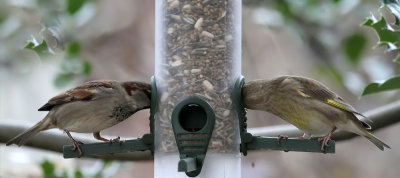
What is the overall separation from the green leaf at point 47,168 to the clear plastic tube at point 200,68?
1437 millimetres

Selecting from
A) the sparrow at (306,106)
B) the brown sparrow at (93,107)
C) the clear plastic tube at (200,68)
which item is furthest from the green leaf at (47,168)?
the sparrow at (306,106)

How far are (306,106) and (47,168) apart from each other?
88.0 inches

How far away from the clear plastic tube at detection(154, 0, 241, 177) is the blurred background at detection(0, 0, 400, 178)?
1.68m

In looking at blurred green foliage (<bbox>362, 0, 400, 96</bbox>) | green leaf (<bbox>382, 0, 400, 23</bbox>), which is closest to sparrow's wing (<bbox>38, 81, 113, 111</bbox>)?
blurred green foliage (<bbox>362, 0, 400, 96</bbox>)

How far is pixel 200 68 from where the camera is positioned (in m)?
5.39

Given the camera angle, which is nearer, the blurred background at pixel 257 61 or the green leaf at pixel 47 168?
the green leaf at pixel 47 168

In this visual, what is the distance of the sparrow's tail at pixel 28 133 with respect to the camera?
5.78 metres

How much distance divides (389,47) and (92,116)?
2.12 meters

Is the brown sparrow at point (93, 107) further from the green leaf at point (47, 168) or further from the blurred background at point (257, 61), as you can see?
the blurred background at point (257, 61)

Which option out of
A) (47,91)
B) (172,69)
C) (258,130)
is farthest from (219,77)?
(47,91)

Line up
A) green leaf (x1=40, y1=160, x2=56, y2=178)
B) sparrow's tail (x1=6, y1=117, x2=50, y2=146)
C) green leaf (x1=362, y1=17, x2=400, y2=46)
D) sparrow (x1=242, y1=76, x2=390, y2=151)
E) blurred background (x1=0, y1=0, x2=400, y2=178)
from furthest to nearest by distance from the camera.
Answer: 1. blurred background (x1=0, y1=0, x2=400, y2=178)
2. green leaf (x1=40, y1=160, x2=56, y2=178)
3. sparrow's tail (x1=6, y1=117, x2=50, y2=146)
4. sparrow (x1=242, y1=76, x2=390, y2=151)
5. green leaf (x1=362, y1=17, x2=400, y2=46)

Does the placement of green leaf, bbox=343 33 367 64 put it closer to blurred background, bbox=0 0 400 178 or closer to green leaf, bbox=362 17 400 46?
blurred background, bbox=0 0 400 178

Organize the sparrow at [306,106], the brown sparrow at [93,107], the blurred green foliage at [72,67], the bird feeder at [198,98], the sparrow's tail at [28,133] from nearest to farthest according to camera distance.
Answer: the bird feeder at [198,98] → the sparrow at [306,106] → the brown sparrow at [93,107] → the sparrow's tail at [28,133] → the blurred green foliage at [72,67]

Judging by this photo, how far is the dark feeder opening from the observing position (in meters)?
5.19
